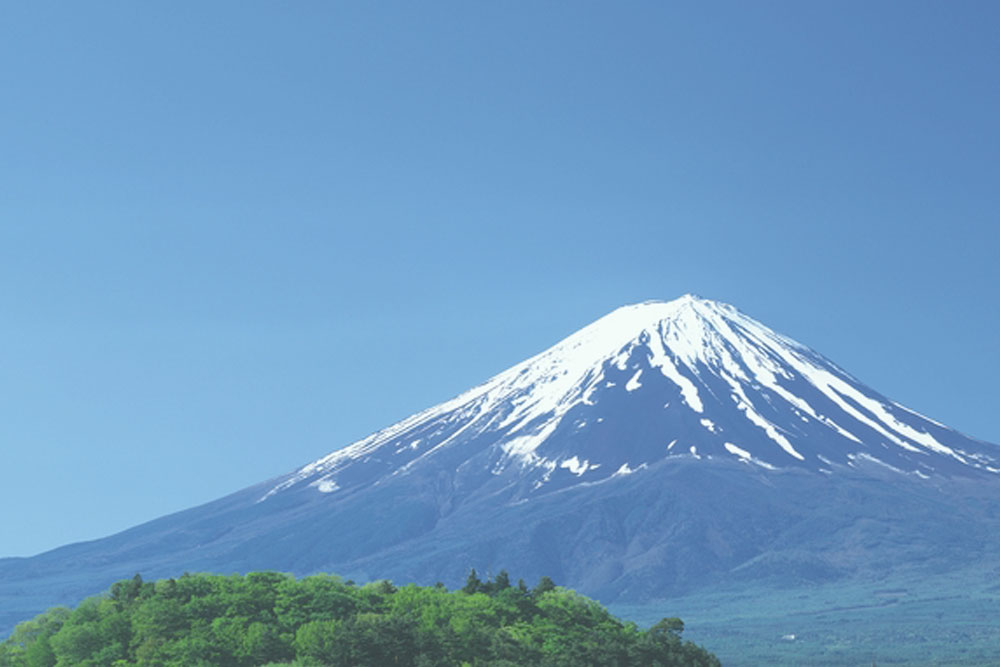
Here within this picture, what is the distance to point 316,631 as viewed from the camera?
72.1 m

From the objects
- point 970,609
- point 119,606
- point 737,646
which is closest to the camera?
point 119,606

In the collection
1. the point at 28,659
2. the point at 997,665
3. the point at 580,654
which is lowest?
the point at 997,665

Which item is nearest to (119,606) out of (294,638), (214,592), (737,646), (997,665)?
(214,592)

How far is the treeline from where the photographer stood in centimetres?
7106

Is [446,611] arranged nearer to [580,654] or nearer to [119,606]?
[580,654]

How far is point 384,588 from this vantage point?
83.2 metres

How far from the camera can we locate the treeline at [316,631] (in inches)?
2798

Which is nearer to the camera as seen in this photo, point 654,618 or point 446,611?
point 446,611

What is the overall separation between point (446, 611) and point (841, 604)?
415 feet

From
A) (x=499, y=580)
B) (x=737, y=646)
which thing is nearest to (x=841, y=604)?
(x=737, y=646)

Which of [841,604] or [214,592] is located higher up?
[214,592]

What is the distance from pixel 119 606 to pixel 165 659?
680 centimetres

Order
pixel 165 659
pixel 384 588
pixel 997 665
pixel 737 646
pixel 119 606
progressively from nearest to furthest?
pixel 165 659
pixel 119 606
pixel 384 588
pixel 997 665
pixel 737 646

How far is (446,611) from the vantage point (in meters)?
76.6
